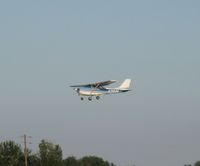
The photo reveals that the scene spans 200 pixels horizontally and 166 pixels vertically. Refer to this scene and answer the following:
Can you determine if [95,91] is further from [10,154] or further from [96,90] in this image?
[10,154]

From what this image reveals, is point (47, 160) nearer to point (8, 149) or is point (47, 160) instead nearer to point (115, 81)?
point (8, 149)

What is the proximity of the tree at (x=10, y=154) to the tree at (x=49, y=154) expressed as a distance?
4.24 m

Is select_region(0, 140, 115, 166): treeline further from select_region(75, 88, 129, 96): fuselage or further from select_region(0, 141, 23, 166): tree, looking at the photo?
select_region(75, 88, 129, 96): fuselage

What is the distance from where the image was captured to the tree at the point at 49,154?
136 meters

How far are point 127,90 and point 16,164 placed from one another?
40893mm

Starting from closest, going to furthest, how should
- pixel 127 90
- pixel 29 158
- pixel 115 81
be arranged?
pixel 115 81 → pixel 127 90 → pixel 29 158

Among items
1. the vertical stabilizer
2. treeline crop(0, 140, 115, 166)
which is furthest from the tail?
treeline crop(0, 140, 115, 166)

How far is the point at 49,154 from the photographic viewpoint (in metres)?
138

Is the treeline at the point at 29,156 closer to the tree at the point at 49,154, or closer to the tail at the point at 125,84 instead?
the tree at the point at 49,154

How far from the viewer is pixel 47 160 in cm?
13638

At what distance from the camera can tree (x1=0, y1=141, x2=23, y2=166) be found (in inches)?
5374

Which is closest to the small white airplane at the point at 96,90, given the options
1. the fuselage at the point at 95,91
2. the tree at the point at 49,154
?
the fuselage at the point at 95,91

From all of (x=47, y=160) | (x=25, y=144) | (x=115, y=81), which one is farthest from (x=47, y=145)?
(x=115, y=81)

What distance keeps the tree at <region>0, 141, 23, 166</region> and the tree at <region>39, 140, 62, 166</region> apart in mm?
4245
